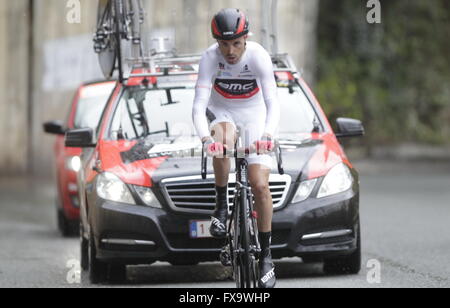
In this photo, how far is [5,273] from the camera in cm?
1162

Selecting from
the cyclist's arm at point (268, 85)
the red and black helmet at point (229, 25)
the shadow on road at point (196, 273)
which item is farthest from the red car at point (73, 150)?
the red and black helmet at point (229, 25)

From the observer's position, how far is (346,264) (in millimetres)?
11133

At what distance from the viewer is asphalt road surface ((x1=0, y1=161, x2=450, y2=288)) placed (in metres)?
10.9

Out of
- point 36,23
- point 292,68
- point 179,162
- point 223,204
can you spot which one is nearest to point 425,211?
point 292,68

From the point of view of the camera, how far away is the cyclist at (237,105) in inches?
353

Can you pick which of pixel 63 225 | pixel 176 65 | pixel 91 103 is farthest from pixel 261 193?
pixel 91 103

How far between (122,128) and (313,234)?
79.5 inches

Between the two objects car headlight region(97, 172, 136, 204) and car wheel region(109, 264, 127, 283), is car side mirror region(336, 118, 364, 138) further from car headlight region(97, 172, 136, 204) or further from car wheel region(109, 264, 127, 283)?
car wheel region(109, 264, 127, 283)

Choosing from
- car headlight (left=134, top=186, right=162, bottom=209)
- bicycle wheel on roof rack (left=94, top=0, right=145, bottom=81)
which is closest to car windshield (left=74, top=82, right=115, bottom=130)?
bicycle wheel on roof rack (left=94, top=0, right=145, bottom=81)

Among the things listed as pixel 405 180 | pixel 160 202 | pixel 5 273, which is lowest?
pixel 405 180

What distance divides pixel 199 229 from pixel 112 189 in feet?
2.51

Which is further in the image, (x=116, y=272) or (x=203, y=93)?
(x=116, y=272)

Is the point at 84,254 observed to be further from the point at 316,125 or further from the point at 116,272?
the point at 316,125
